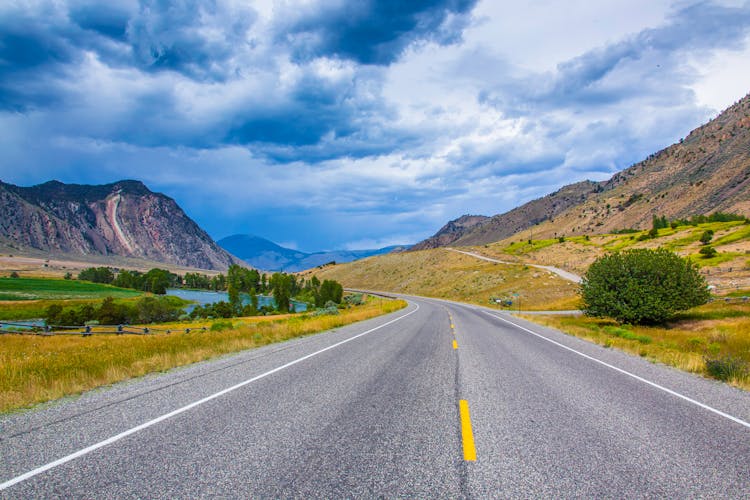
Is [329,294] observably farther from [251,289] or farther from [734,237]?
[734,237]

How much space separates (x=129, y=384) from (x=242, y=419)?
412 centimetres

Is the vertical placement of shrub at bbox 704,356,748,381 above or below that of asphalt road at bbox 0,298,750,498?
below

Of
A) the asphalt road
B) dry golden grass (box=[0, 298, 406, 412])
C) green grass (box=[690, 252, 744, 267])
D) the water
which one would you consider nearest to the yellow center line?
the asphalt road

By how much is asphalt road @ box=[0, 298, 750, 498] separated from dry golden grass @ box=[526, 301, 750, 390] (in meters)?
3.13

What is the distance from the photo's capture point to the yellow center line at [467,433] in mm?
4590

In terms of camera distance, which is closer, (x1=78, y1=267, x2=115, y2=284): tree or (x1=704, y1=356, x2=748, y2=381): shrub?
(x1=704, y1=356, x2=748, y2=381): shrub

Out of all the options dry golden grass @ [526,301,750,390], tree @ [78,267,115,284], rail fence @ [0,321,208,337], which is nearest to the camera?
dry golden grass @ [526,301,750,390]

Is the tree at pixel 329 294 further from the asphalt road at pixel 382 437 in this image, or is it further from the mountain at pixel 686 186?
the mountain at pixel 686 186

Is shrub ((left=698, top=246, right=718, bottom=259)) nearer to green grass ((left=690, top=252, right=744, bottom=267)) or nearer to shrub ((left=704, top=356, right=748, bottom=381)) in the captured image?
green grass ((left=690, top=252, right=744, bottom=267))

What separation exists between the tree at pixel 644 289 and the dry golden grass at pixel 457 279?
17.6 metres

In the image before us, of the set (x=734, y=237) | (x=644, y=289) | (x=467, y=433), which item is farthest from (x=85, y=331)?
(x=734, y=237)

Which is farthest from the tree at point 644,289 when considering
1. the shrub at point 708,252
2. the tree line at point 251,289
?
the tree line at point 251,289

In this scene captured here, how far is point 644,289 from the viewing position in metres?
26.0

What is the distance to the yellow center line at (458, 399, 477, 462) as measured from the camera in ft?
15.1
